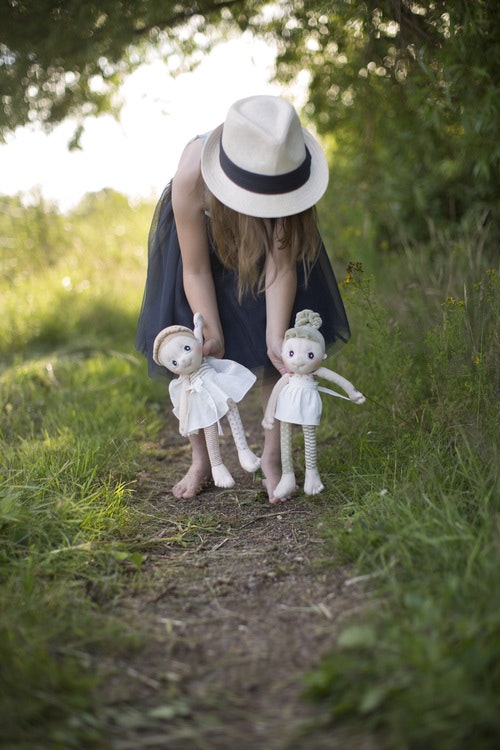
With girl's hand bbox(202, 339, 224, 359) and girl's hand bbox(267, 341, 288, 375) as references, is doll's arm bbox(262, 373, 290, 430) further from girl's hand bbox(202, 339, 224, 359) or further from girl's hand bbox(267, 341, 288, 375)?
girl's hand bbox(202, 339, 224, 359)

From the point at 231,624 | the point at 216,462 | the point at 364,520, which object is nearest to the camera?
the point at 231,624

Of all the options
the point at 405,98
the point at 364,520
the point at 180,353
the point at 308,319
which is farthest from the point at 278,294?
the point at 405,98

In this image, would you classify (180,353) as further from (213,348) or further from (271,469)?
(271,469)

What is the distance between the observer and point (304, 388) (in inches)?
101

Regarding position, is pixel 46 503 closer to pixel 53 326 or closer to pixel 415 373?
pixel 415 373

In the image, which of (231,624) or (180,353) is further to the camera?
(180,353)

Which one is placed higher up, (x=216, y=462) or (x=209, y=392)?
(x=209, y=392)

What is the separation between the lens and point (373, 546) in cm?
217

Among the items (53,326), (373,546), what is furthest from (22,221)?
(373,546)

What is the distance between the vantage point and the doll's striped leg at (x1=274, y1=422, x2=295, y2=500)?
265cm

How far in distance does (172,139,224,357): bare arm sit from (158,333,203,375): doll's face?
14cm

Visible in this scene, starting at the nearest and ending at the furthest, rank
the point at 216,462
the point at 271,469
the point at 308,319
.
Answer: the point at 308,319 < the point at 216,462 < the point at 271,469

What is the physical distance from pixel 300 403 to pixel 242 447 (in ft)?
→ 0.86

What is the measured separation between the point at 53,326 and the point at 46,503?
3158 millimetres
